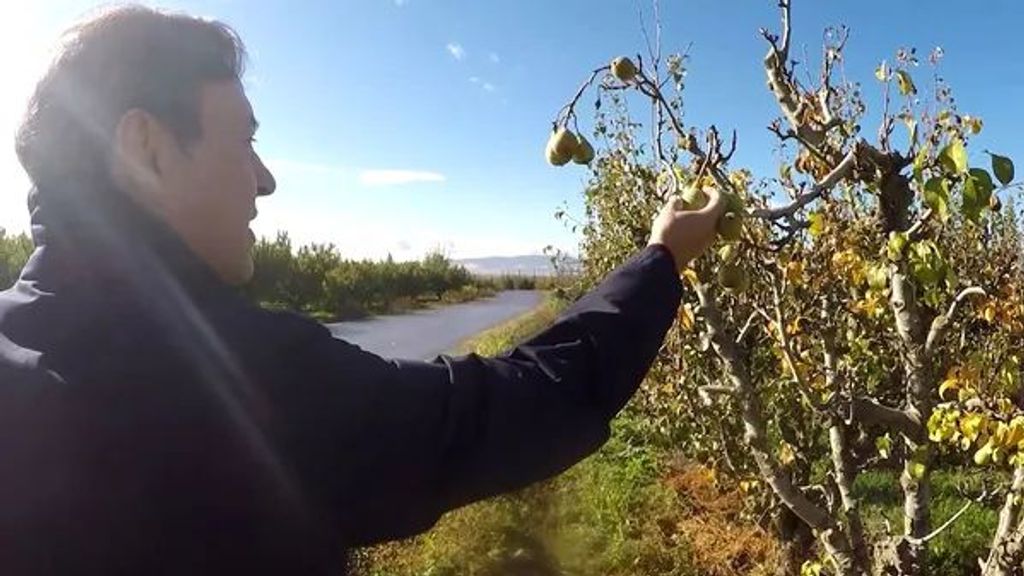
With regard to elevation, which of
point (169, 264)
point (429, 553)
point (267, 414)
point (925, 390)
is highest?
point (169, 264)

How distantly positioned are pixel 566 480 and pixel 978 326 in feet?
14.8

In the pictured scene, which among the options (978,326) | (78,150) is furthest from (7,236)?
(78,150)

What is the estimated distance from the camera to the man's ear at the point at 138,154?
42.6 inches

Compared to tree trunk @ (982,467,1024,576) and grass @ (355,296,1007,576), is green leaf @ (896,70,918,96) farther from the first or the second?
grass @ (355,296,1007,576)

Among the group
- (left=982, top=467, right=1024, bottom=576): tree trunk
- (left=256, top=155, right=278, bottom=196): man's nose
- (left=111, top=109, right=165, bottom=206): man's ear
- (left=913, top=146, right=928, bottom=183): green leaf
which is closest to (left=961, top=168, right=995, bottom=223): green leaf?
(left=913, top=146, right=928, bottom=183): green leaf

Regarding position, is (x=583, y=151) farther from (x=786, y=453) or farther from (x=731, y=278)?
(x=786, y=453)

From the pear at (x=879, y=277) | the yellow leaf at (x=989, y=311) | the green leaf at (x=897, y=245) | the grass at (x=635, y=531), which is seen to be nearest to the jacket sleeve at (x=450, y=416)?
the green leaf at (x=897, y=245)

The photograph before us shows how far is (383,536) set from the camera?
1.09 m

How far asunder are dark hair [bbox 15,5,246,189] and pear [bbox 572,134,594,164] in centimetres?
108

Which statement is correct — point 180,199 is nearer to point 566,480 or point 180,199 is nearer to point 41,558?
point 41,558

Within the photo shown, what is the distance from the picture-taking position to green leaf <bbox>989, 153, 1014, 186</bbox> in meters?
1.70

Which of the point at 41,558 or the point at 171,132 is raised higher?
the point at 171,132

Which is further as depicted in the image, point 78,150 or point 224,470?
point 78,150

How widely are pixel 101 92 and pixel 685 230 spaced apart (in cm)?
81
